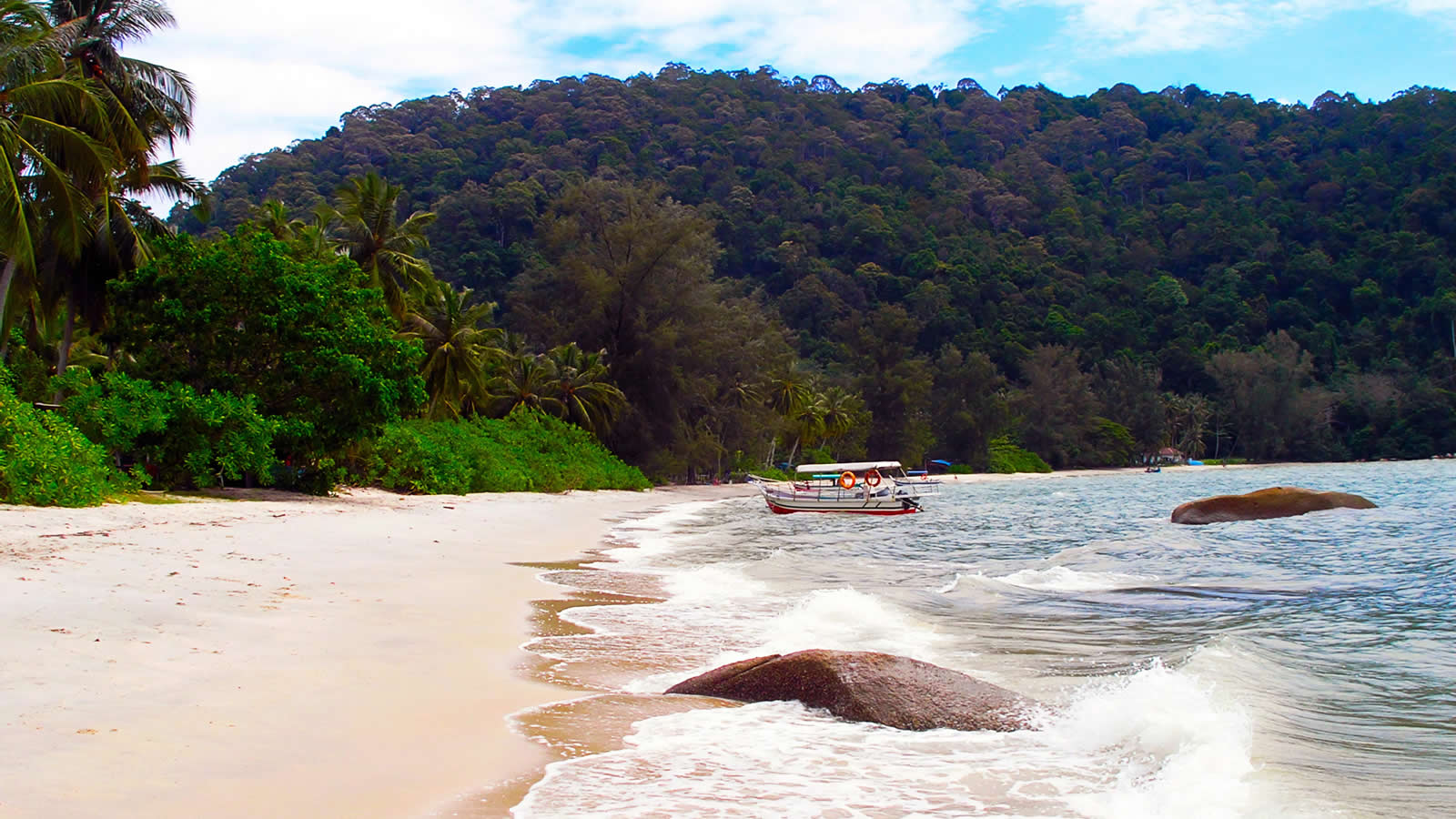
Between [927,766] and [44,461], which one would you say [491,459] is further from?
[927,766]

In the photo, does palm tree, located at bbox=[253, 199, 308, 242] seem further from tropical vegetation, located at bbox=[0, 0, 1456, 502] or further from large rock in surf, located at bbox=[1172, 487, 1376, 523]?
large rock in surf, located at bbox=[1172, 487, 1376, 523]

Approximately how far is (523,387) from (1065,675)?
140 feet

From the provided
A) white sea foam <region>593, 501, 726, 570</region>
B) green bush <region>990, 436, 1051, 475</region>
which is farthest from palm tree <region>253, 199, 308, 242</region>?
green bush <region>990, 436, 1051, 475</region>

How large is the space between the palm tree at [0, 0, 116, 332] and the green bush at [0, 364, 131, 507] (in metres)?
3.62

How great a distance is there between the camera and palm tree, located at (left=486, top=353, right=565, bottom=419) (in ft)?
159

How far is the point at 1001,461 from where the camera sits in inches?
3612

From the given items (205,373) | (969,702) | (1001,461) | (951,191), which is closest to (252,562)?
(969,702)

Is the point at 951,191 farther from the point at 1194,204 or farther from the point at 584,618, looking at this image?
the point at 584,618

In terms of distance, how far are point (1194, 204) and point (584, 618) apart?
426 ft

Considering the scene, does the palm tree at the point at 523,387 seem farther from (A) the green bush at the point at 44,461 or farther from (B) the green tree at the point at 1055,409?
(B) the green tree at the point at 1055,409

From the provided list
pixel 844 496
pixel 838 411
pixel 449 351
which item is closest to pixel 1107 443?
pixel 838 411

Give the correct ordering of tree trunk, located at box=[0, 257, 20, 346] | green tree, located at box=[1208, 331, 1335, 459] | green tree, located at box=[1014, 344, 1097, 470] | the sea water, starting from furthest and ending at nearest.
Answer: green tree, located at box=[1208, 331, 1335, 459] → green tree, located at box=[1014, 344, 1097, 470] → tree trunk, located at box=[0, 257, 20, 346] → the sea water

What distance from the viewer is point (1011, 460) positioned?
92.5 m

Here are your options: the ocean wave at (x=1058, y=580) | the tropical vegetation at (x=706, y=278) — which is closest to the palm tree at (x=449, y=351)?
the tropical vegetation at (x=706, y=278)
